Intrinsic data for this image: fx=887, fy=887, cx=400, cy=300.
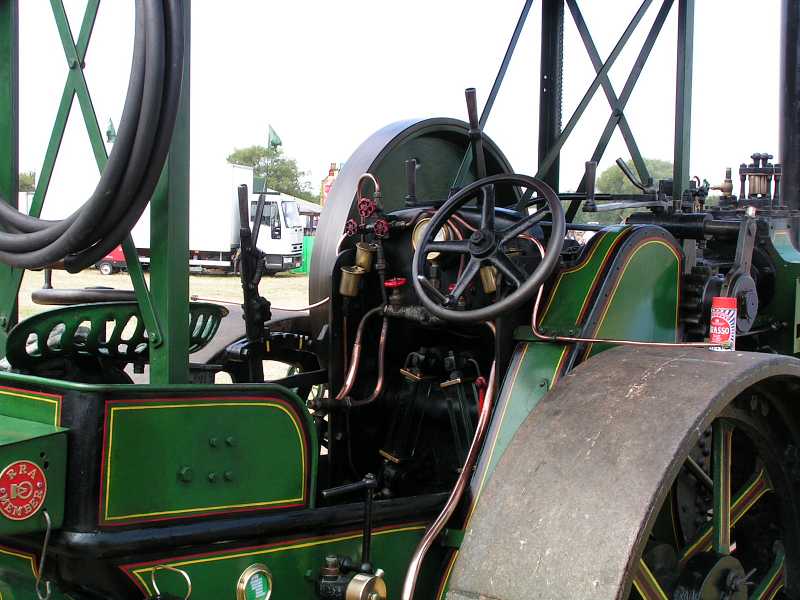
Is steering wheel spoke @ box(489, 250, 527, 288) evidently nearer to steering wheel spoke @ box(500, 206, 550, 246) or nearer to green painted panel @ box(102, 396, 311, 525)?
steering wheel spoke @ box(500, 206, 550, 246)

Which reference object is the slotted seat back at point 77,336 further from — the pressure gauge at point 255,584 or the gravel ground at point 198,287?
the gravel ground at point 198,287

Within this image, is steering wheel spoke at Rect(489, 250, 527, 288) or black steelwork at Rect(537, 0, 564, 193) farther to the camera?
black steelwork at Rect(537, 0, 564, 193)

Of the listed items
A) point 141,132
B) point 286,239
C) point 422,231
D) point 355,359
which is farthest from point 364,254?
point 286,239

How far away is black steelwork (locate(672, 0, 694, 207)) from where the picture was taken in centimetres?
377

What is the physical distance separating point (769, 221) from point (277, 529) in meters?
2.89

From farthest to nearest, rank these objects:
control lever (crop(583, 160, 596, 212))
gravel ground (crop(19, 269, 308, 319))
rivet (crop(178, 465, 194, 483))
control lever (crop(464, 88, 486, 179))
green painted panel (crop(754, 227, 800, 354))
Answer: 1. gravel ground (crop(19, 269, 308, 319))
2. green painted panel (crop(754, 227, 800, 354))
3. control lever (crop(583, 160, 596, 212))
4. control lever (crop(464, 88, 486, 179))
5. rivet (crop(178, 465, 194, 483))

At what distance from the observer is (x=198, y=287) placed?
1856cm

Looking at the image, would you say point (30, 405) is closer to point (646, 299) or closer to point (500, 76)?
point (646, 299)

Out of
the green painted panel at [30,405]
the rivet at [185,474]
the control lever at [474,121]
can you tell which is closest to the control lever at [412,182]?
the control lever at [474,121]

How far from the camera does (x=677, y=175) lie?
3.83 m

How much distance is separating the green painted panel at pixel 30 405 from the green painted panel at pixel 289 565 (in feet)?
1.27

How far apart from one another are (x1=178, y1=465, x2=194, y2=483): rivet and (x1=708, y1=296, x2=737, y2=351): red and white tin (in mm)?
1651

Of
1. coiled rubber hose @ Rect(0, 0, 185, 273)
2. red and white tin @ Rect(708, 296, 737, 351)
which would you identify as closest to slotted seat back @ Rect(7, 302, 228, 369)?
coiled rubber hose @ Rect(0, 0, 185, 273)

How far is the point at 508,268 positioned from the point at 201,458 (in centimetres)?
113
